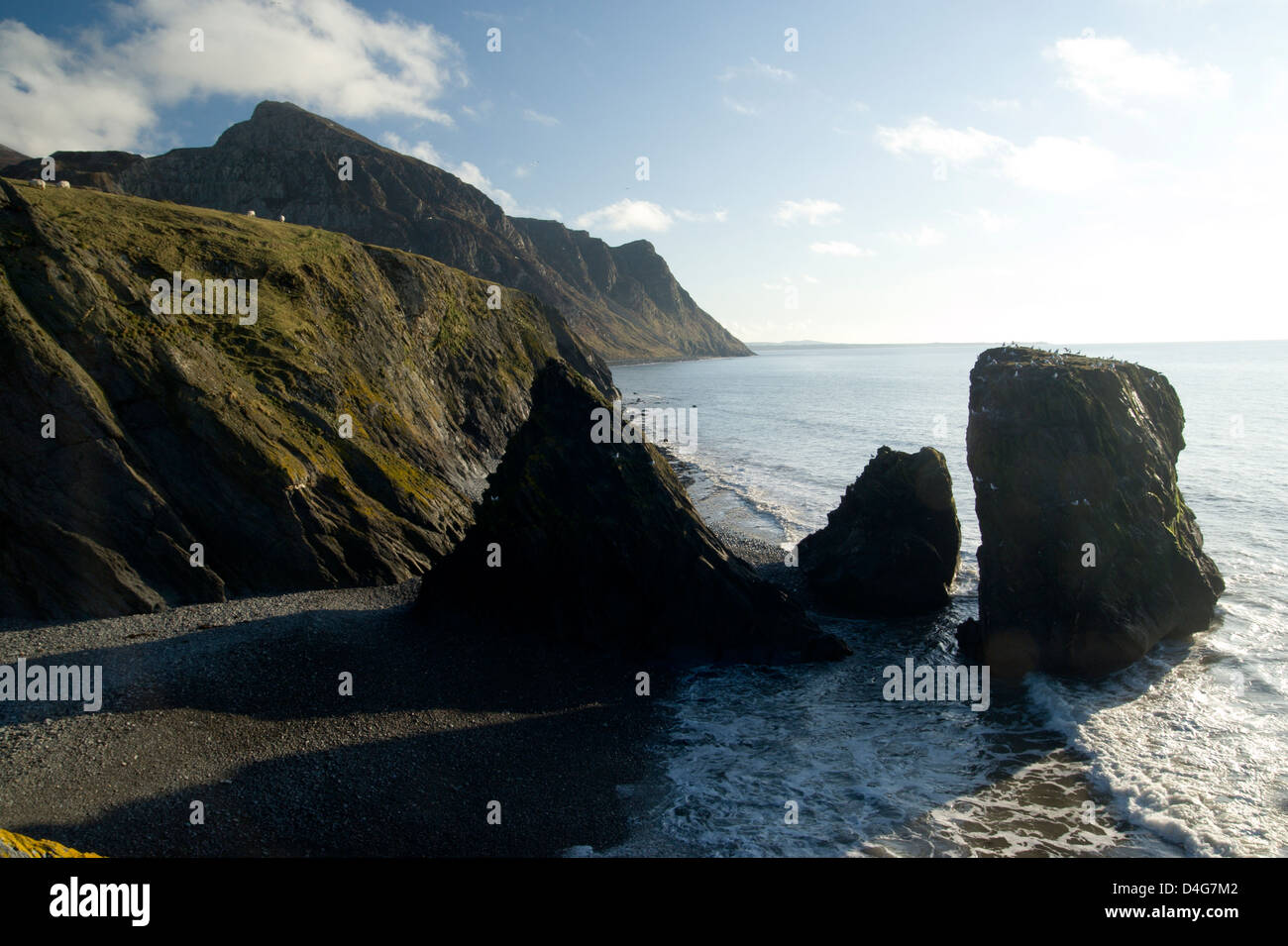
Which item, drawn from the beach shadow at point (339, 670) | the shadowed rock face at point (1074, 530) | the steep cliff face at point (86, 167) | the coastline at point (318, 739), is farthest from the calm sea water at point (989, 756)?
the steep cliff face at point (86, 167)

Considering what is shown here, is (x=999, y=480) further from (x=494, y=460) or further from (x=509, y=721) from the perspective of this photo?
(x=494, y=460)

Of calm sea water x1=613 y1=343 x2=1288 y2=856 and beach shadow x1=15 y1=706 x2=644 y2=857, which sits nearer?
beach shadow x1=15 y1=706 x2=644 y2=857

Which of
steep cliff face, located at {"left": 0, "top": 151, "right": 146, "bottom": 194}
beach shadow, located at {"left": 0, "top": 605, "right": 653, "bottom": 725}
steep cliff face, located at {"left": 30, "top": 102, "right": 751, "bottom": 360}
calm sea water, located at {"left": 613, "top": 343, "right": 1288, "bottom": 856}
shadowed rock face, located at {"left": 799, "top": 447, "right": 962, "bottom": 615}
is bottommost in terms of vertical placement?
calm sea water, located at {"left": 613, "top": 343, "right": 1288, "bottom": 856}

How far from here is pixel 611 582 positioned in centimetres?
2459

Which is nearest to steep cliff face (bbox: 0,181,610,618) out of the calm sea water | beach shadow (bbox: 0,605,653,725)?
beach shadow (bbox: 0,605,653,725)

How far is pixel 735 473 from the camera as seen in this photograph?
6259 cm

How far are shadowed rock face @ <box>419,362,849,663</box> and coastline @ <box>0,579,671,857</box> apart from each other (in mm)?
1195

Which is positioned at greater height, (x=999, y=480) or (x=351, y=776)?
(x=999, y=480)

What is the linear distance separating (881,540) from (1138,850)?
51.9ft

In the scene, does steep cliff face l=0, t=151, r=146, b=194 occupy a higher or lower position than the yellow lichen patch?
higher

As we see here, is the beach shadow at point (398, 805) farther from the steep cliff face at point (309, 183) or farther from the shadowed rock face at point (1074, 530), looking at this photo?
the steep cliff face at point (309, 183)

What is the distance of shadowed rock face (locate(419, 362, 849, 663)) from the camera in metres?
24.2

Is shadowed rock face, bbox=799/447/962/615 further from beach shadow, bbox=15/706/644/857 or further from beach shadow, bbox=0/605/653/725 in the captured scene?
beach shadow, bbox=15/706/644/857

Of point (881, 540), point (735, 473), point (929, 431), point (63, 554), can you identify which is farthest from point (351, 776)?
point (929, 431)
